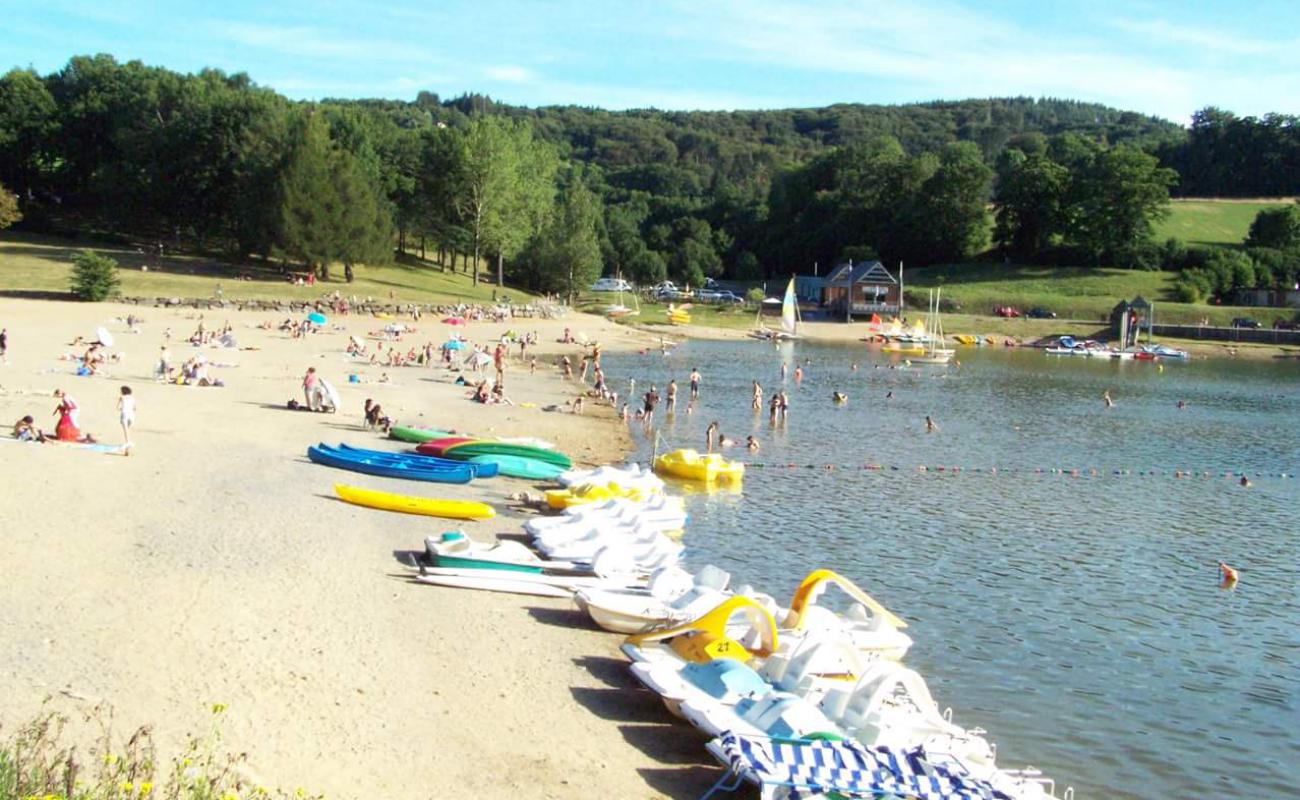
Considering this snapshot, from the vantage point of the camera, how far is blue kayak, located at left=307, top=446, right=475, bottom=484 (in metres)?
24.1

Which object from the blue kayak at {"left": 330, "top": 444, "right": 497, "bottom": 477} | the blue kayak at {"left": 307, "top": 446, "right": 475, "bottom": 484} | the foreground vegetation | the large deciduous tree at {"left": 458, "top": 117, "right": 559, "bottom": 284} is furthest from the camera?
the large deciduous tree at {"left": 458, "top": 117, "right": 559, "bottom": 284}

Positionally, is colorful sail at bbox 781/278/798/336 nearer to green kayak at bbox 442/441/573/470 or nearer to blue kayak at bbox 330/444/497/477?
green kayak at bbox 442/441/573/470

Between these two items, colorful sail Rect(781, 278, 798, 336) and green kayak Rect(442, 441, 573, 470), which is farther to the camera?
colorful sail Rect(781, 278, 798, 336)

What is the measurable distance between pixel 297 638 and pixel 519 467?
41.3ft

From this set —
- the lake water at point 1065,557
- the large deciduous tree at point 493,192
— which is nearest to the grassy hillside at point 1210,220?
the large deciduous tree at point 493,192

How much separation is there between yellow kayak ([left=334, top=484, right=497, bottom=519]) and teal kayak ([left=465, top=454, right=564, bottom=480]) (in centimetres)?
416

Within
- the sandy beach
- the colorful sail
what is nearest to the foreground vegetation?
the sandy beach

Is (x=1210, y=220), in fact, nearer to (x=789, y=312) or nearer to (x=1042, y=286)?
(x=1042, y=286)

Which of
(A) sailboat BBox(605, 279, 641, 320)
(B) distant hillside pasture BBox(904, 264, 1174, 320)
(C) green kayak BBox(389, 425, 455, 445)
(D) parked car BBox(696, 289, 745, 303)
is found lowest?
(C) green kayak BBox(389, 425, 455, 445)

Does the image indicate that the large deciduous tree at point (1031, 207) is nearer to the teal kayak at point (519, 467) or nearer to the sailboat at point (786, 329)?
the sailboat at point (786, 329)

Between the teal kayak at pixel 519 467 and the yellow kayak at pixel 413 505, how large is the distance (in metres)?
4.16

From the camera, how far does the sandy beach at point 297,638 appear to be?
11.1m

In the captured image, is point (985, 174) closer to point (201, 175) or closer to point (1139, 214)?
point (1139, 214)

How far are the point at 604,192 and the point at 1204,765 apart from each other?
536 feet
